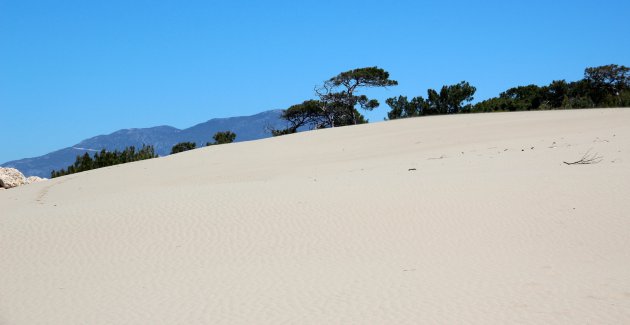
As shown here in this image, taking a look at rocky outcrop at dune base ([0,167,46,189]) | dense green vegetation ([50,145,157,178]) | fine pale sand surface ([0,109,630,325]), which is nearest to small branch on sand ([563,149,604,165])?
fine pale sand surface ([0,109,630,325])

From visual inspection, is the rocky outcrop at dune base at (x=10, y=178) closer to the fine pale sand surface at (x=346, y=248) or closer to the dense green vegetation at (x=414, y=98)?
the fine pale sand surface at (x=346, y=248)

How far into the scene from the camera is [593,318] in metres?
4.70

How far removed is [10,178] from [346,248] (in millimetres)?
19144

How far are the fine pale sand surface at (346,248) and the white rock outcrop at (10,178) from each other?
789 cm

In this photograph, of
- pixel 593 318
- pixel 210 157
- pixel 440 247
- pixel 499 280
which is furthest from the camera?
pixel 210 157

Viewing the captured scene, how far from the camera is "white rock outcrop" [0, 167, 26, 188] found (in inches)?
858

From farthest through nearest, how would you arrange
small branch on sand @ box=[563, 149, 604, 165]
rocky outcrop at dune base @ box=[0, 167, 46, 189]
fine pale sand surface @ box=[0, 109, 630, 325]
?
rocky outcrop at dune base @ box=[0, 167, 46, 189] < small branch on sand @ box=[563, 149, 604, 165] < fine pale sand surface @ box=[0, 109, 630, 325]

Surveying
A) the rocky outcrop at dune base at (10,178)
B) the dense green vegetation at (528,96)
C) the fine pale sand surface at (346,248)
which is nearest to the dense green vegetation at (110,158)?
the rocky outcrop at dune base at (10,178)

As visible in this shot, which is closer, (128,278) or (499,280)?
(499,280)

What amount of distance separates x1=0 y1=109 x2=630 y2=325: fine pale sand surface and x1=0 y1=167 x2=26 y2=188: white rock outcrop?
7891 millimetres

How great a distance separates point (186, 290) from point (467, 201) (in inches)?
214

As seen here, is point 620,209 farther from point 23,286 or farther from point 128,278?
point 23,286

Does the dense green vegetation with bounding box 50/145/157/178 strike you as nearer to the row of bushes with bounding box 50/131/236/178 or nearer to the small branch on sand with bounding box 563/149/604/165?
the row of bushes with bounding box 50/131/236/178

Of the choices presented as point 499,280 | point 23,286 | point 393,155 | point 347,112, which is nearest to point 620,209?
point 499,280
